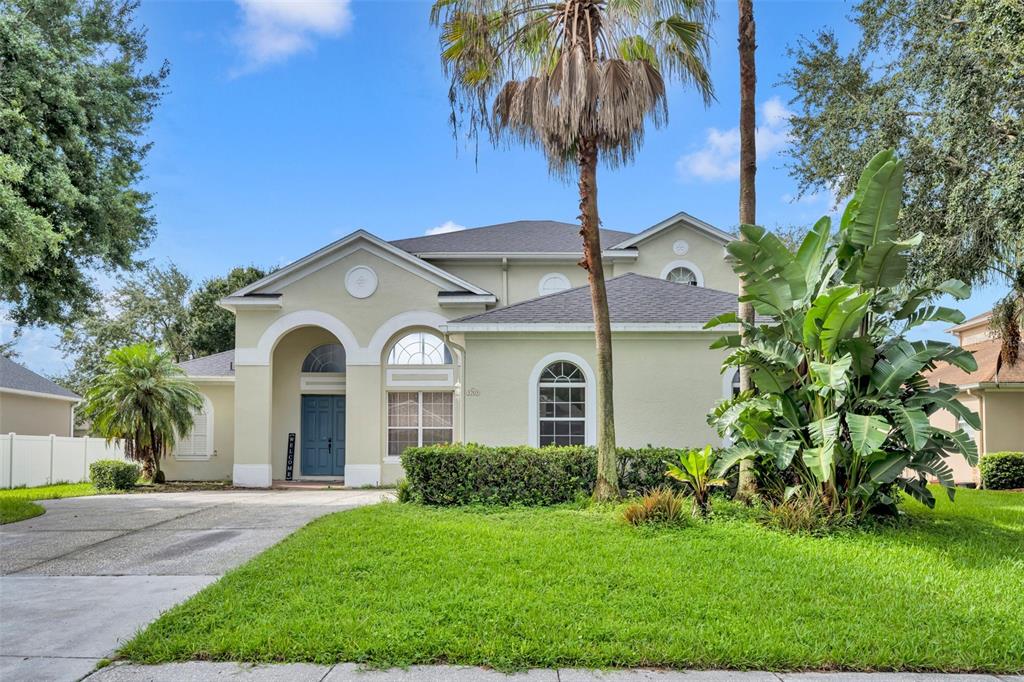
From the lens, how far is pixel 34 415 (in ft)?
81.0

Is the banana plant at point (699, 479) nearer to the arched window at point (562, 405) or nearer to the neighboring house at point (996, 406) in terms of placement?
the arched window at point (562, 405)

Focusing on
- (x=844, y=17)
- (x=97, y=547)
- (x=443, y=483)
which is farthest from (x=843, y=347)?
(x=844, y=17)

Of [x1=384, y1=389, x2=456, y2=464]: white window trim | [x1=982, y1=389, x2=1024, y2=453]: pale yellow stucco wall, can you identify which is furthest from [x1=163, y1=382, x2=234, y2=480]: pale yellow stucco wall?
[x1=982, y1=389, x2=1024, y2=453]: pale yellow stucco wall

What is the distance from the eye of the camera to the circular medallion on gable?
60.6 feet

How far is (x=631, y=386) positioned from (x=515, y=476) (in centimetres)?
390

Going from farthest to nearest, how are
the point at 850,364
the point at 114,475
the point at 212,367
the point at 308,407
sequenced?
the point at 212,367
the point at 308,407
the point at 114,475
the point at 850,364

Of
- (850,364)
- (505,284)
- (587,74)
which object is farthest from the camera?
(505,284)

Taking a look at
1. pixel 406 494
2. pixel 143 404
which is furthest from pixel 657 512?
pixel 143 404

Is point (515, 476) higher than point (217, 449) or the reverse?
higher

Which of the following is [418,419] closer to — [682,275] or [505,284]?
[505,284]

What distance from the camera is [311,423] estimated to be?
20.1 m

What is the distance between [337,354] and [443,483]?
9952mm

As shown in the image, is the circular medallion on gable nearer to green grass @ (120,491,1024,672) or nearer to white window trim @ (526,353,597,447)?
white window trim @ (526,353,597,447)

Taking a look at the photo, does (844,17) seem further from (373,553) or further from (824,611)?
(373,553)
